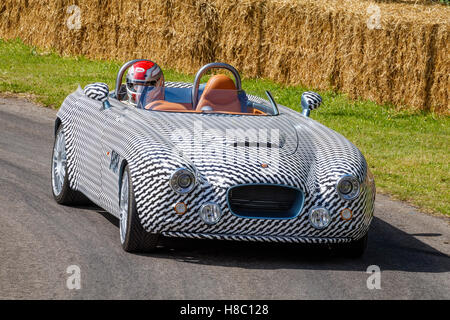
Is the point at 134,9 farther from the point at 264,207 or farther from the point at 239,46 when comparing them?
the point at 264,207

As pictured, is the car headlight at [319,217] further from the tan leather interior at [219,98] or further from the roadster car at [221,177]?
the tan leather interior at [219,98]

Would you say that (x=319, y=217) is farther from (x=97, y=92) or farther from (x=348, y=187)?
(x=97, y=92)

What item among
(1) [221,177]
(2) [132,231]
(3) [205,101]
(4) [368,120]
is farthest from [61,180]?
(4) [368,120]

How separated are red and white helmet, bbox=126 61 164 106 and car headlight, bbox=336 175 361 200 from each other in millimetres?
2625

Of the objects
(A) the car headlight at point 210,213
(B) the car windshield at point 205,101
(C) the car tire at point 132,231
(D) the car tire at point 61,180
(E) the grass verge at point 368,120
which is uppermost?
(B) the car windshield at point 205,101

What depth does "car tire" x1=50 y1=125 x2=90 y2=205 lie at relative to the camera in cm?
977

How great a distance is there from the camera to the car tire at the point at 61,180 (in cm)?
977

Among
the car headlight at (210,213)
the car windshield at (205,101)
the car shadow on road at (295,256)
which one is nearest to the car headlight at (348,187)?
the car shadow on road at (295,256)

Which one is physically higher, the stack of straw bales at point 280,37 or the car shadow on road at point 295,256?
the car shadow on road at point 295,256

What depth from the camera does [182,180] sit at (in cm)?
764

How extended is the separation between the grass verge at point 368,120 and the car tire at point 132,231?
268cm

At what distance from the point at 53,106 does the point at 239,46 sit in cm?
515

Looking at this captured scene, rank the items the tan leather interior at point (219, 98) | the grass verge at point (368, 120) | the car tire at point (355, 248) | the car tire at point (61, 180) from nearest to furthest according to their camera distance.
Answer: the car tire at point (355, 248) < the tan leather interior at point (219, 98) < the car tire at point (61, 180) < the grass verge at point (368, 120)
